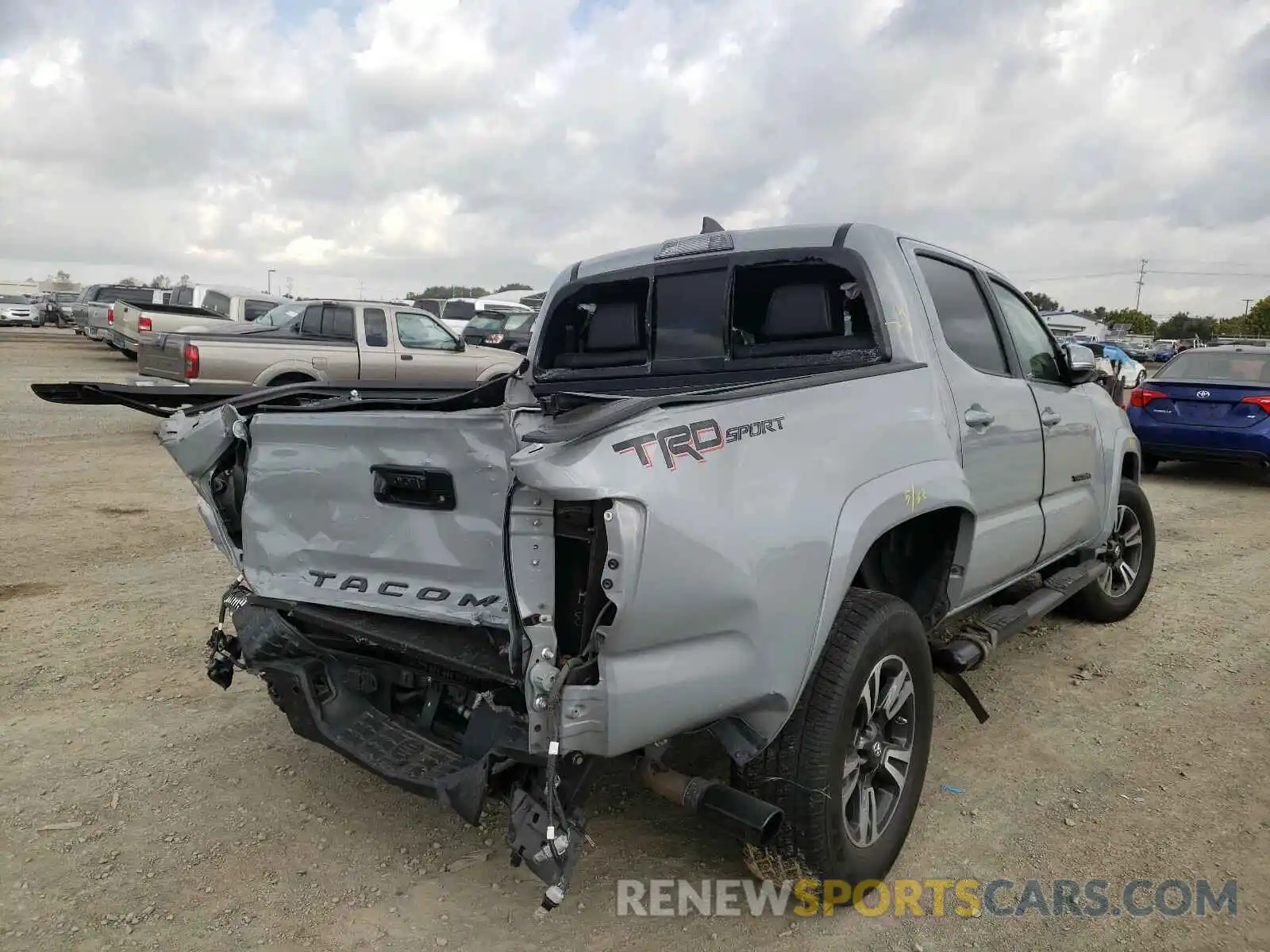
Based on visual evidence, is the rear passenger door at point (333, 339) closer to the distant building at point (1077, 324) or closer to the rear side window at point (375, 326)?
the rear side window at point (375, 326)

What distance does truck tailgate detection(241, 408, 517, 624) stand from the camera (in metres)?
2.69

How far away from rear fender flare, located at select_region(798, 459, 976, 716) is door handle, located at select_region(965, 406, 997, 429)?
0.82 ft

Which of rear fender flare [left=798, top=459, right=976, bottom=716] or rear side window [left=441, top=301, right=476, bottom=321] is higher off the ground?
rear side window [left=441, top=301, right=476, bottom=321]

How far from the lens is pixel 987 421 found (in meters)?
3.59

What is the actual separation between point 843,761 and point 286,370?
400 inches

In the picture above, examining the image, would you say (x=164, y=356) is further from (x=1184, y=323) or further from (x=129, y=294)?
(x=1184, y=323)

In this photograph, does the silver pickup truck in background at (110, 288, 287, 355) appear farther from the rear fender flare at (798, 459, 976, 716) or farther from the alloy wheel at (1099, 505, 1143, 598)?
the rear fender flare at (798, 459, 976, 716)

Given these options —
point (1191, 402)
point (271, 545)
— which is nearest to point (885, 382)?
point (271, 545)

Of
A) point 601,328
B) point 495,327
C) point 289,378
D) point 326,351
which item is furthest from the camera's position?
point 495,327

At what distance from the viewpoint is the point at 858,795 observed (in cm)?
284

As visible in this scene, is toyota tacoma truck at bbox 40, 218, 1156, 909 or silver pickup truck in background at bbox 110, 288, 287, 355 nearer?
toyota tacoma truck at bbox 40, 218, 1156, 909

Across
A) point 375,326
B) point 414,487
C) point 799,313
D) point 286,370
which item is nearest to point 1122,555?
point 799,313

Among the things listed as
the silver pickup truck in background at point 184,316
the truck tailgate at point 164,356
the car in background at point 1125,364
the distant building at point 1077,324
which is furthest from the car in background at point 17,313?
the distant building at point 1077,324

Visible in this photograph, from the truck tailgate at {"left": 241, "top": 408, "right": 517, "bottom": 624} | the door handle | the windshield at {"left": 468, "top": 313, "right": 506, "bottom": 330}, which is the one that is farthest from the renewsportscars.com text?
the windshield at {"left": 468, "top": 313, "right": 506, "bottom": 330}
